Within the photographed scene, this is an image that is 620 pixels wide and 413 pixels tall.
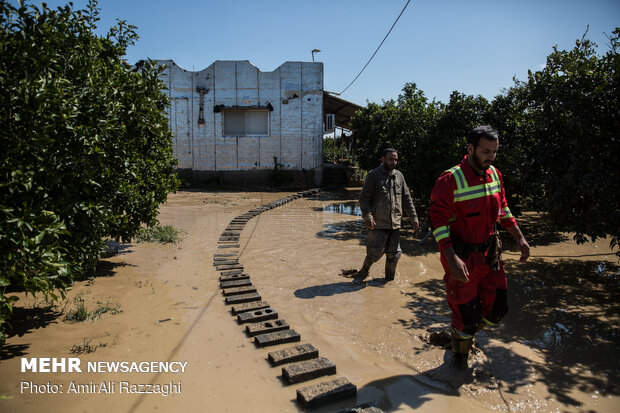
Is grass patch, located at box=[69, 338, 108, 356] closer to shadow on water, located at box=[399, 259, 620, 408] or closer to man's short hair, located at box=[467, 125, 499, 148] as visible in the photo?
shadow on water, located at box=[399, 259, 620, 408]

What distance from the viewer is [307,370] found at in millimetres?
3480

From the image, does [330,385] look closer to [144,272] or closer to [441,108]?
[144,272]

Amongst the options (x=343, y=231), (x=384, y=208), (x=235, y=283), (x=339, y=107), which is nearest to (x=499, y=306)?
(x=384, y=208)

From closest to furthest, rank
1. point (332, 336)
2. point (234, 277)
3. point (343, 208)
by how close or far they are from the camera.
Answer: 1. point (332, 336)
2. point (234, 277)
3. point (343, 208)

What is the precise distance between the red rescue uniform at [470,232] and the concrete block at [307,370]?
3.89 feet

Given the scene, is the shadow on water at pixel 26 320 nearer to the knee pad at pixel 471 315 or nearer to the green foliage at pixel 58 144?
the green foliage at pixel 58 144

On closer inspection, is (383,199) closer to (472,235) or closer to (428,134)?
(472,235)

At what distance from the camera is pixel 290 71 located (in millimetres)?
20906

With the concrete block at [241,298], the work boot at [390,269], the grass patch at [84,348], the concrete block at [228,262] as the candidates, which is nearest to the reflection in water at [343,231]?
the concrete block at [228,262]

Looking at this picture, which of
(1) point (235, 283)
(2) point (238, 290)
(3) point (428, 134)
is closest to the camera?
(2) point (238, 290)

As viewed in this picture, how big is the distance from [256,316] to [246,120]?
17.9 meters

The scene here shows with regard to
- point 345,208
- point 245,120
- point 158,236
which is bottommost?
point 158,236

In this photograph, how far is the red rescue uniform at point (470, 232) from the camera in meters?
3.41

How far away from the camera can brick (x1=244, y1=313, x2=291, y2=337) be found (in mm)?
4301
